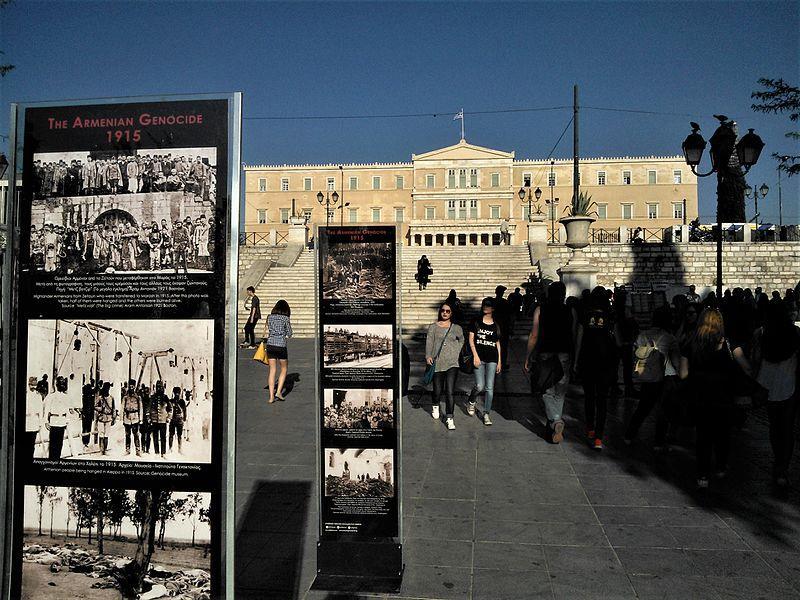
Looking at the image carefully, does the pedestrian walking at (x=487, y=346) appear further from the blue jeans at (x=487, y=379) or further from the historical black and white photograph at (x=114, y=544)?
the historical black and white photograph at (x=114, y=544)

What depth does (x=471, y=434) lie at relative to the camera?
7.43 metres

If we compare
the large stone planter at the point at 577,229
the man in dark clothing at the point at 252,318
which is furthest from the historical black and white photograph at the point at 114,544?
the large stone planter at the point at 577,229

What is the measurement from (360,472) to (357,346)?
76cm

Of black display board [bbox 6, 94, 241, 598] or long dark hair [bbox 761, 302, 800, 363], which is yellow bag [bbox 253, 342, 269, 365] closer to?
long dark hair [bbox 761, 302, 800, 363]

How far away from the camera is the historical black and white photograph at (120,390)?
7.17ft

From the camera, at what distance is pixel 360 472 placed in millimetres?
3713

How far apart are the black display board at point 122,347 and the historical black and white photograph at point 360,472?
5.06 ft

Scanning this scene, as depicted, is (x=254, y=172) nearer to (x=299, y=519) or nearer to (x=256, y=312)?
(x=256, y=312)

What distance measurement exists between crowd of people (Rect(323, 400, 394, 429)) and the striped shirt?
5.80m

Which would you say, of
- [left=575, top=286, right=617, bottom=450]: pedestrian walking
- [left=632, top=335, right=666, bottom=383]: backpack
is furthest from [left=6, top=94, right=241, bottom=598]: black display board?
[left=632, top=335, right=666, bottom=383]: backpack

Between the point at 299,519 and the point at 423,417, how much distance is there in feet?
12.7

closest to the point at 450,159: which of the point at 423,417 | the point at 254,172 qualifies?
the point at 254,172

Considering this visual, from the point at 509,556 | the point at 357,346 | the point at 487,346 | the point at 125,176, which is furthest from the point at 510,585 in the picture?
the point at 487,346

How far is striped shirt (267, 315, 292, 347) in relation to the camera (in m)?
9.30
